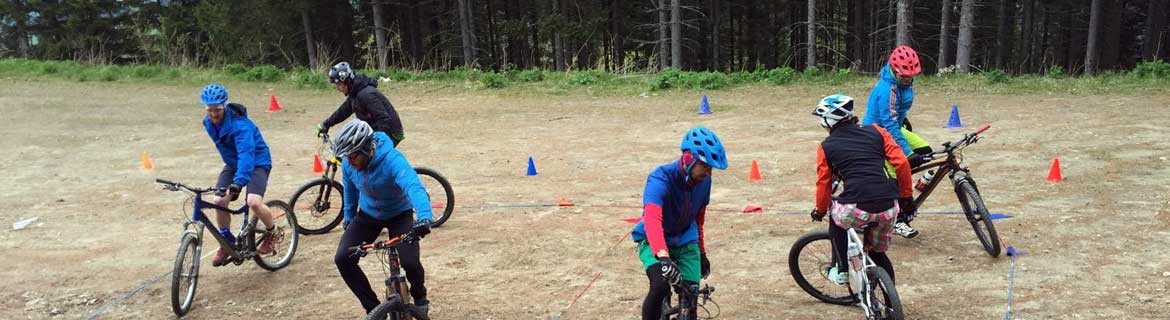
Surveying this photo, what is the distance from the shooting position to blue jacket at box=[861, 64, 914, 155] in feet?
19.9

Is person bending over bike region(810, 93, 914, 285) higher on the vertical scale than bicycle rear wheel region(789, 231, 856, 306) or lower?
higher

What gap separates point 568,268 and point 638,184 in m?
2.99

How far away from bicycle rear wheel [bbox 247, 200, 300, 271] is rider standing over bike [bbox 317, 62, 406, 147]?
0.93 m

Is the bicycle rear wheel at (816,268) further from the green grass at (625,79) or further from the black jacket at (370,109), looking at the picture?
the green grass at (625,79)

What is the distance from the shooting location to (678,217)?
4133mm

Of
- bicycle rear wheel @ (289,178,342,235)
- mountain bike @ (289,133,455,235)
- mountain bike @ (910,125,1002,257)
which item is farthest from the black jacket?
mountain bike @ (910,125,1002,257)

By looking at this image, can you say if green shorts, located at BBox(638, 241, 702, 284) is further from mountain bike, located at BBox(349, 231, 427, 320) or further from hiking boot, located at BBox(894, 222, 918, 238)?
hiking boot, located at BBox(894, 222, 918, 238)

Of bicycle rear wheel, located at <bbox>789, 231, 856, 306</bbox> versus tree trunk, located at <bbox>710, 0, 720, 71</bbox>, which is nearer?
bicycle rear wheel, located at <bbox>789, 231, 856, 306</bbox>

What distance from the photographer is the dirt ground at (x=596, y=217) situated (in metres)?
5.59

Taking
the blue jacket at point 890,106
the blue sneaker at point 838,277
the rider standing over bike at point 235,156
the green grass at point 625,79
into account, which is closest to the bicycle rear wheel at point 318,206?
the rider standing over bike at point 235,156

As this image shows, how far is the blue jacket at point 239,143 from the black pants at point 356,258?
153 centimetres

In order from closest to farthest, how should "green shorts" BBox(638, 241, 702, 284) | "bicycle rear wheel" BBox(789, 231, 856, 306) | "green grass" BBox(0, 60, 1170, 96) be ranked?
"green shorts" BBox(638, 241, 702, 284) → "bicycle rear wheel" BBox(789, 231, 856, 306) → "green grass" BBox(0, 60, 1170, 96)

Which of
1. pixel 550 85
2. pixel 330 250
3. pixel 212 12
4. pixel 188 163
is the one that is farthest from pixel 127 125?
pixel 212 12

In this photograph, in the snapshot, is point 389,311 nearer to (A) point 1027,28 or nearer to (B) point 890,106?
(B) point 890,106
